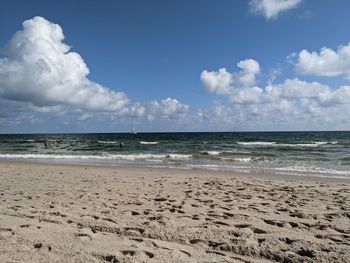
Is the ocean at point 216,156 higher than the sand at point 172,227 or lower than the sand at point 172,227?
lower

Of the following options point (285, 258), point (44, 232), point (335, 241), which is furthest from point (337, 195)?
point (44, 232)

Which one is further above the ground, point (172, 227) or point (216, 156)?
point (172, 227)

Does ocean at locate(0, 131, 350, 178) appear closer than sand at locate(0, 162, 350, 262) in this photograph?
No

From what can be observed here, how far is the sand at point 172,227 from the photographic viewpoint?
12.9 feet

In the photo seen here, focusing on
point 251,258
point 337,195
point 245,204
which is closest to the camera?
point 251,258

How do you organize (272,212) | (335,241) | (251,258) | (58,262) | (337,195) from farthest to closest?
(337,195), (272,212), (335,241), (251,258), (58,262)

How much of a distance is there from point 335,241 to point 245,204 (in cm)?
254

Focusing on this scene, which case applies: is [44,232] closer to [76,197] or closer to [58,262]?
[58,262]

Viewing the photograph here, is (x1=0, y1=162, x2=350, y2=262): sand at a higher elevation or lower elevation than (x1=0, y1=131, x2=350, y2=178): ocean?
higher

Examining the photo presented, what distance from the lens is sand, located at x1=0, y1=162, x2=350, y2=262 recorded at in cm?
394

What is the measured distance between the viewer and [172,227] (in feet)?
16.4

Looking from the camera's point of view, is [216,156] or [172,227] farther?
[216,156]

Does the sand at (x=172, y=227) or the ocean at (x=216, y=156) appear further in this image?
the ocean at (x=216, y=156)

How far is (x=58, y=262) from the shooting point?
3.66m
